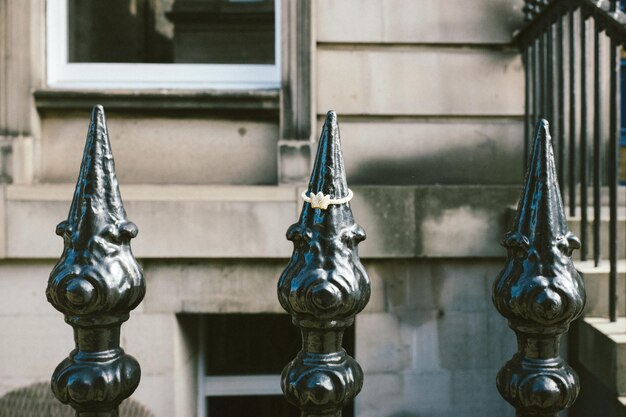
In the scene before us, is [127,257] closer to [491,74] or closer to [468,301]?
[468,301]

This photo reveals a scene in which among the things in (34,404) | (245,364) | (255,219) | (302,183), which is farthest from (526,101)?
(34,404)

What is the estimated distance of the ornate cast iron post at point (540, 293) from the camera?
1.43 m

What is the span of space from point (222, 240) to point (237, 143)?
712mm

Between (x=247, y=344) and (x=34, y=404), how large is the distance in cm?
135

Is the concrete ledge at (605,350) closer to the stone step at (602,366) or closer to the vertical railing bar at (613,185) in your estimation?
the stone step at (602,366)

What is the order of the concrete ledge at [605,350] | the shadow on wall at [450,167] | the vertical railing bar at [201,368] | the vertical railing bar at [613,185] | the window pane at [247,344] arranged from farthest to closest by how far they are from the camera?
the window pane at [247,344] < the vertical railing bar at [201,368] < the shadow on wall at [450,167] < the vertical railing bar at [613,185] < the concrete ledge at [605,350]

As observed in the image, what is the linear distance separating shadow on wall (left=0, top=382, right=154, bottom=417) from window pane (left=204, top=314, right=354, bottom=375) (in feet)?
2.24

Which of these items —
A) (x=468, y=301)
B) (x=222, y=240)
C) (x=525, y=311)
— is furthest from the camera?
(x=468, y=301)

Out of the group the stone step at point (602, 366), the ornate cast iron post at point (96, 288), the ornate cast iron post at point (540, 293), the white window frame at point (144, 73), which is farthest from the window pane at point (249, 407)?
the ornate cast iron post at point (540, 293)

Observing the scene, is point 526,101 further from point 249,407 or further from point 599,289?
point 249,407

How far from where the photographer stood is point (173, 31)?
4.09 m

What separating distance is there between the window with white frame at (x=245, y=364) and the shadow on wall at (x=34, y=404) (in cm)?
63

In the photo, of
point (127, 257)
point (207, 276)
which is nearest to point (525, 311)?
point (127, 257)

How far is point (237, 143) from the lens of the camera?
12.4 ft
